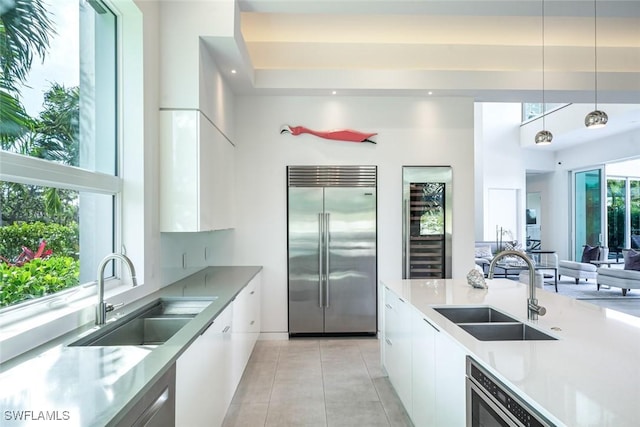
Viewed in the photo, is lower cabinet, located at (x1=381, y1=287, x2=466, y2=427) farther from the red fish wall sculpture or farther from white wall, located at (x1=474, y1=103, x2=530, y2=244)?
white wall, located at (x1=474, y1=103, x2=530, y2=244)

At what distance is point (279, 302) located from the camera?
14.6ft

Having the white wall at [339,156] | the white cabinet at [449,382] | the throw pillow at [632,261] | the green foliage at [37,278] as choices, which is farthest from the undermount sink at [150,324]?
the throw pillow at [632,261]

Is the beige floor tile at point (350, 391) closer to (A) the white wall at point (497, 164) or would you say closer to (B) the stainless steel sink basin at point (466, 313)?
(B) the stainless steel sink basin at point (466, 313)

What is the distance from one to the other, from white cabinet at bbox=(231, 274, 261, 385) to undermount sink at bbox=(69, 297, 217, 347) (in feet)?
1.36

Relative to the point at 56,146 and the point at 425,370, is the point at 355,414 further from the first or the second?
the point at 56,146

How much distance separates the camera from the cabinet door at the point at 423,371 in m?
2.03

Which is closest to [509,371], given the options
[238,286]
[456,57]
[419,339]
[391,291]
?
[419,339]

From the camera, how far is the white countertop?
3.46ft

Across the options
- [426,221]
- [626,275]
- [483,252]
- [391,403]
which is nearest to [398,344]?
[391,403]

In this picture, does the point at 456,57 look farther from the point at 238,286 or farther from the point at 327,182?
the point at 238,286

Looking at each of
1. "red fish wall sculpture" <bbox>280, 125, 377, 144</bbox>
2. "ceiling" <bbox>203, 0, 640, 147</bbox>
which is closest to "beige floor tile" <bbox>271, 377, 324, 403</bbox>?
"red fish wall sculpture" <bbox>280, 125, 377, 144</bbox>

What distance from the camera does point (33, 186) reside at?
5.74 feet

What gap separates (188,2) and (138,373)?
9.18 feet

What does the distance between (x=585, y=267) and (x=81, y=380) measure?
940 cm
